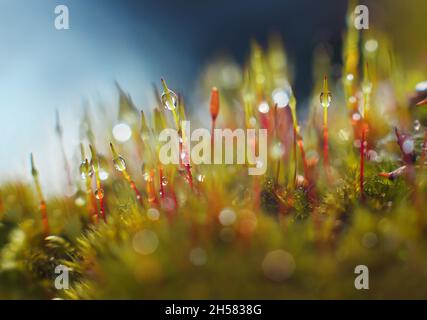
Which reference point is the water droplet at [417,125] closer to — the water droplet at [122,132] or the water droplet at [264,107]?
the water droplet at [264,107]

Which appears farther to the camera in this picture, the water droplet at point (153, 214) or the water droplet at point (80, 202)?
the water droplet at point (80, 202)

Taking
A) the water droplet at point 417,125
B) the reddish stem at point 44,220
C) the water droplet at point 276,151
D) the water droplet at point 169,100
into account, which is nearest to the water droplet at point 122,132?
the water droplet at point 169,100

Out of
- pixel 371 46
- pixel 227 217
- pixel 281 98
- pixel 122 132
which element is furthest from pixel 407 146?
pixel 122 132

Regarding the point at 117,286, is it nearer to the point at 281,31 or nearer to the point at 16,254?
the point at 16,254

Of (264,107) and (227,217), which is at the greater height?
(264,107)

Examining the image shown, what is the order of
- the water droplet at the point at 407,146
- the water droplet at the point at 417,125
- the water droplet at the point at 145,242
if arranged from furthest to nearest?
the water droplet at the point at 417,125 < the water droplet at the point at 407,146 < the water droplet at the point at 145,242

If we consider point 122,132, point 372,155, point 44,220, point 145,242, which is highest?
point 122,132

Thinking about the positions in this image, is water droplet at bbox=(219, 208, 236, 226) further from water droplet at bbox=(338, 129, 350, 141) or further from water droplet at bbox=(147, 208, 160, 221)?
water droplet at bbox=(338, 129, 350, 141)

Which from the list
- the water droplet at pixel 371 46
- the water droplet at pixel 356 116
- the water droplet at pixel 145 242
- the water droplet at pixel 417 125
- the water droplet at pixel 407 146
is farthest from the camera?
the water droplet at pixel 371 46

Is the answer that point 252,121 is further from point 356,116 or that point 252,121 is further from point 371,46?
point 371,46
